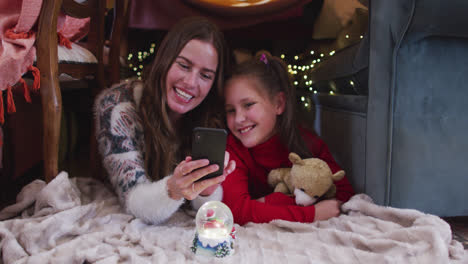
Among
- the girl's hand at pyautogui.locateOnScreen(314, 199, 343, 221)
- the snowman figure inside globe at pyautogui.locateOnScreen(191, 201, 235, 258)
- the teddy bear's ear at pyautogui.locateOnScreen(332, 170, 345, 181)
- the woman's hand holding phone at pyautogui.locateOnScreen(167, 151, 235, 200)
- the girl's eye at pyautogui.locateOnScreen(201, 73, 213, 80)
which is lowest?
the girl's hand at pyautogui.locateOnScreen(314, 199, 343, 221)

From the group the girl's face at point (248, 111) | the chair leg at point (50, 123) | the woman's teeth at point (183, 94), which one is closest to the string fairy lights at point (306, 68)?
the girl's face at point (248, 111)

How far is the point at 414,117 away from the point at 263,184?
1.85 feet

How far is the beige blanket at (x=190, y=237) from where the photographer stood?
0.73m

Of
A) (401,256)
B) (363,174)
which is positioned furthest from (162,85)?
(401,256)

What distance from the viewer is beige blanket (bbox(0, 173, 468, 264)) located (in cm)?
73

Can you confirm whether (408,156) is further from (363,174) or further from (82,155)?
(82,155)

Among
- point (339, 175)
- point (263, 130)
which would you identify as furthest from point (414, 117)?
point (263, 130)

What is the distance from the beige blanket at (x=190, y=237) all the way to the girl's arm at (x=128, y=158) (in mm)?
57

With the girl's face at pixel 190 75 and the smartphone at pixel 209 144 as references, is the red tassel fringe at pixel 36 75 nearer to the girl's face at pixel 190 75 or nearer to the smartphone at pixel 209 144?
the girl's face at pixel 190 75

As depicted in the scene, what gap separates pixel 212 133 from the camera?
766 millimetres

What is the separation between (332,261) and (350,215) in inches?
10.1

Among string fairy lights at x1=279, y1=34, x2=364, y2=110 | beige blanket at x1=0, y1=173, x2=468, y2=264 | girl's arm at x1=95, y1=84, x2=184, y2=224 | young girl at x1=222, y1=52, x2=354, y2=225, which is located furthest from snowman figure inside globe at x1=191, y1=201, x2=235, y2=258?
string fairy lights at x1=279, y1=34, x2=364, y2=110

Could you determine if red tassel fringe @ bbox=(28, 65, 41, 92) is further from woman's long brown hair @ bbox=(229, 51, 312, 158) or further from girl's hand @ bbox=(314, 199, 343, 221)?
girl's hand @ bbox=(314, 199, 343, 221)

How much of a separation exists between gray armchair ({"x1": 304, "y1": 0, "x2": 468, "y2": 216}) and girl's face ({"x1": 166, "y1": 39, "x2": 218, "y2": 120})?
1.66 ft
